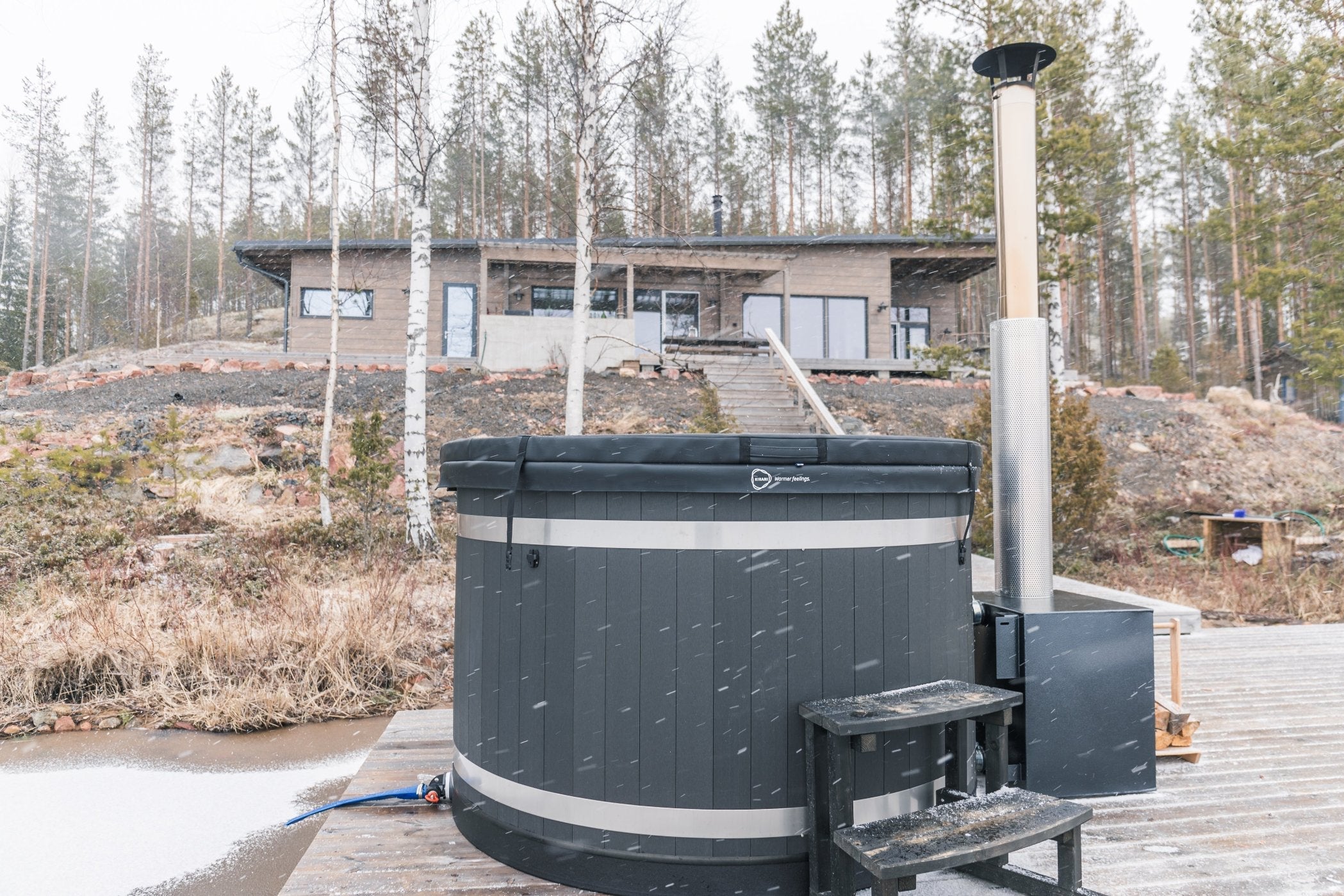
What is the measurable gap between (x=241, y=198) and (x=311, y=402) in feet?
77.0

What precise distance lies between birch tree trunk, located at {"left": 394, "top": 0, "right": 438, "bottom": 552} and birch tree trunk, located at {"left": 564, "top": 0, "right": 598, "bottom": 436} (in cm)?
139

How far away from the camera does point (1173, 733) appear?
104 inches

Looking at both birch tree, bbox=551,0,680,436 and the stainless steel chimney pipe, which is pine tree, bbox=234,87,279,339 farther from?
the stainless steel chimney pipe

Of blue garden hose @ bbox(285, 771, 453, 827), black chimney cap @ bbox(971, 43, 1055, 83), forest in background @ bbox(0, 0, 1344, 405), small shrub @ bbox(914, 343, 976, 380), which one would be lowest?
blue garden hose @ bbox(285, 771, 453, 827)

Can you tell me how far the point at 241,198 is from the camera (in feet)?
97.5

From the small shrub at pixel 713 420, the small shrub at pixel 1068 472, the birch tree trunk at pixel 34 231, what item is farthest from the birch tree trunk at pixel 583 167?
the birch tree trunk at pixel 34 231

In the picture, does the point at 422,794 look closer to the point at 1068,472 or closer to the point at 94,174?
the point at 1068,472

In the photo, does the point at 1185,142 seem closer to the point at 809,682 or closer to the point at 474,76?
the point at 809,682

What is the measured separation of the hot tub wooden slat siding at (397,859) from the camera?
71.7 inches

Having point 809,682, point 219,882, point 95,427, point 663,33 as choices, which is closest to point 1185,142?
point 663,33

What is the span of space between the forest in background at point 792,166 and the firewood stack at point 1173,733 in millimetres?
6315

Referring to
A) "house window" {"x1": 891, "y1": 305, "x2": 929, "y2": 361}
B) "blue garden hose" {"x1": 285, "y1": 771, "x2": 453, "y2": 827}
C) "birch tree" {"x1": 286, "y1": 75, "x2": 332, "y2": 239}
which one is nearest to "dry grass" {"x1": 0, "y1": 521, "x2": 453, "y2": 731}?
"blue garden hose" {"x1": 285, "y1": 771, "x2": 453, "y2": 827}

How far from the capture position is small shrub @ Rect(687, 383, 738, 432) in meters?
8.66

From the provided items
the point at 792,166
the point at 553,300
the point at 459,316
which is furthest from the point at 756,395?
the point at 792,166
